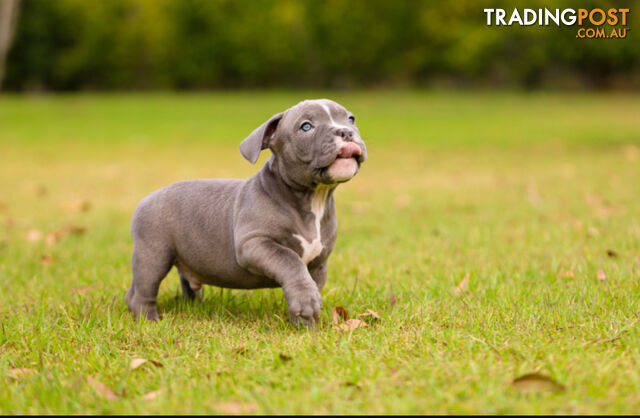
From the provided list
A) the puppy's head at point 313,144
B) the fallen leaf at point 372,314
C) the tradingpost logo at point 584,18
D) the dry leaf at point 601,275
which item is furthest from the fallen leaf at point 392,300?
the tradingpost logo at point 584,18

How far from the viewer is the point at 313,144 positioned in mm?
3072

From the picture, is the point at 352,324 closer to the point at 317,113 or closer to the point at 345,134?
the point at 345,134

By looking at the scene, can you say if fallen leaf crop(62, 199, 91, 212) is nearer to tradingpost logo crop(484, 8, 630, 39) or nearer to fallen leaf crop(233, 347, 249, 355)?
fallen leaf crop(233, 347, 249, 355)

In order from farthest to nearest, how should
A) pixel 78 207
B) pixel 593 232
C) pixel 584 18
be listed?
1. pixel 584 18
2. pixel 78 207
3. pixel 593 232

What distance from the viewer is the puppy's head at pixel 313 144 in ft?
9.86

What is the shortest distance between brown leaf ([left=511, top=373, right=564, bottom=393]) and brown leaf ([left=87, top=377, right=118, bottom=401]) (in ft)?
4.50

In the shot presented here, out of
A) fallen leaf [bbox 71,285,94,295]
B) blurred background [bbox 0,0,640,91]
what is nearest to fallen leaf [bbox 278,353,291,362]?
fallen leaf [bbox 71,285,94,295]

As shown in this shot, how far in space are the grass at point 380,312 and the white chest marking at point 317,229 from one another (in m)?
0.33

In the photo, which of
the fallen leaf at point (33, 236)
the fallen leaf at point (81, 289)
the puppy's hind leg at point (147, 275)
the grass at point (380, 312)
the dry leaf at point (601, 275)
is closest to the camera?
the grass at point (380, 312)

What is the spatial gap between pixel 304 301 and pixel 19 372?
3.81 feet

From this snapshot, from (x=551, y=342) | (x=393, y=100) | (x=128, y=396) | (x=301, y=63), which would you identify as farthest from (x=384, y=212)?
(x=301, y=63)

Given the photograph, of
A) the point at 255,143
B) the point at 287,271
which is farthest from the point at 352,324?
the point at 255,143

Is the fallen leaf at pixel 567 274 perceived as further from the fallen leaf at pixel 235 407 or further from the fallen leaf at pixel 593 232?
the fallen leaf at pixel 235 407

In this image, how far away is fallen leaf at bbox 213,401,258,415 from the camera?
7.12ft
